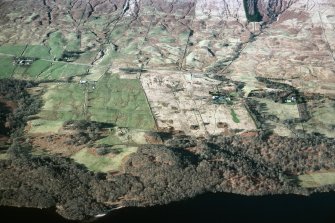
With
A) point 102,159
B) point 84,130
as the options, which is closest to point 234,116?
point 102,159

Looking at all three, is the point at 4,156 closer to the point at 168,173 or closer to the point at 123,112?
the point at 123,112

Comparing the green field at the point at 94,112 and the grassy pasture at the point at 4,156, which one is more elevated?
the grassy pasture at the point at 4,156

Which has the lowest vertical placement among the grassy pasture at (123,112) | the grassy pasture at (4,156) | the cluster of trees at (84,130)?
the grassy pasture at (123,112)

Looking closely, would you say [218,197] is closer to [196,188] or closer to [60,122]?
[196,188]

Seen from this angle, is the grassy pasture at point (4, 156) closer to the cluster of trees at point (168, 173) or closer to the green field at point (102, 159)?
the cluster of trees at point (168, 173)

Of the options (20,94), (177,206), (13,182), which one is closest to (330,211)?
(177,206)

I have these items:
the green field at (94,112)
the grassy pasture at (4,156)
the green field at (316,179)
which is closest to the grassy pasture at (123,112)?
the green field at (94,112)
